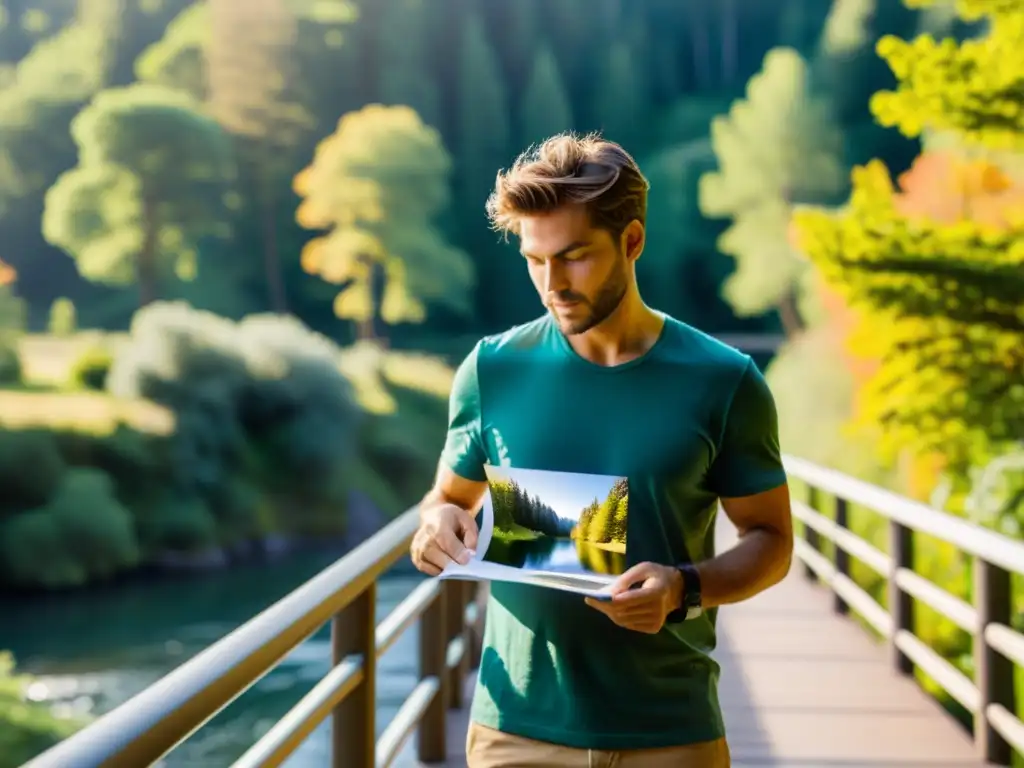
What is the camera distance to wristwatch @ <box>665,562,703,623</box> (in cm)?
135

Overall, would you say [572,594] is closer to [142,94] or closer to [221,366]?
[221,366]

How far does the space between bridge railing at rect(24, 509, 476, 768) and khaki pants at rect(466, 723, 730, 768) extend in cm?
30

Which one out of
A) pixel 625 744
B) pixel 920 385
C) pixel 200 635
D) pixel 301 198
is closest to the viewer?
pixel 625 744

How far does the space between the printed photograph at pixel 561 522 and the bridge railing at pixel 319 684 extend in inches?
13.9

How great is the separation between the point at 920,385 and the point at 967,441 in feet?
4.91

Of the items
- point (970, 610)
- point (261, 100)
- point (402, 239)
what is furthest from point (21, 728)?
point (261, 100)

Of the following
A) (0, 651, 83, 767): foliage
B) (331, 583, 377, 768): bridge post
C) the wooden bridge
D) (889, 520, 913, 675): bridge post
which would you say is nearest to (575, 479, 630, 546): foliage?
the wooden bridge

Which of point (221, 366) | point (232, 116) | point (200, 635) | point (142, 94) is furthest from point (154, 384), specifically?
point (232, 116)

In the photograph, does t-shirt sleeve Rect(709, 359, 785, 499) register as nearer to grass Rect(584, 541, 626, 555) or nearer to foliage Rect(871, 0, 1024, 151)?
grass Rect(584, 541, 626, 555)

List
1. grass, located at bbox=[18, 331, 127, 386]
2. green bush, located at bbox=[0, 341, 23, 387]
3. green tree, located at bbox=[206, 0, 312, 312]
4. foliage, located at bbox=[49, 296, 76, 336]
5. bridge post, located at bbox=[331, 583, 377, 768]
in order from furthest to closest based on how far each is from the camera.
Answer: green tree, located at bbox=[206, 0, 312, 312] → foliage, located at bbox=[49, 296, 76, 336] → grass, located at bbox=[18, 331, 127, 386] → green bush, located at bbox=[0, 341, 23, 387] → bridge post, located at bbox=[331, 583, 377, 768]

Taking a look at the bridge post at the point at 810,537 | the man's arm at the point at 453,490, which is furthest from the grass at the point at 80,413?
the man's arm at the point at 453,490

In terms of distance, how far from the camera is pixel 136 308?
38500 mm

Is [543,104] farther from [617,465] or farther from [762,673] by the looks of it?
[617,465]

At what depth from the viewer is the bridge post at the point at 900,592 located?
4918mm
